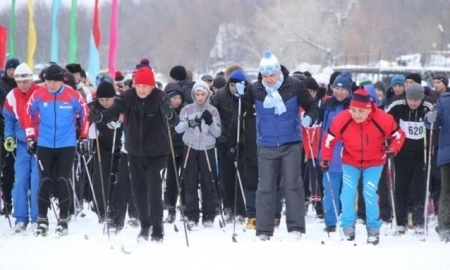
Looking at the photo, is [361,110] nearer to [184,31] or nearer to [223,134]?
[223,134]

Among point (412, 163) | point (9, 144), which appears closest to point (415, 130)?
point (412, 163)

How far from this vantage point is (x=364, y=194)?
347 inches

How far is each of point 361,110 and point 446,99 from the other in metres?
1.17

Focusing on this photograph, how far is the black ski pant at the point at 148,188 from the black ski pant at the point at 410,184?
9.61ft

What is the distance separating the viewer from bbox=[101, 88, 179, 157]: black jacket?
8555mm

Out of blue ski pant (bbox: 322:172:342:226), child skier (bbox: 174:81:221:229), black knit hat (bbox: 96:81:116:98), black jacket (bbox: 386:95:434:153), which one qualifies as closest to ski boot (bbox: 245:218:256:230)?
child skier (bbox: 174:81:221:229)

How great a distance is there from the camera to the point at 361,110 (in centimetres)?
873

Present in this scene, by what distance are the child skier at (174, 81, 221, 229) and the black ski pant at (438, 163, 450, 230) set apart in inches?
106

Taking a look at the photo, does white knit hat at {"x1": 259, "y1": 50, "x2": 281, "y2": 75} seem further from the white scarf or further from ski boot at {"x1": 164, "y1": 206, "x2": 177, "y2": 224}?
ski boot at {"x1": 164, "y1": 206, "x2": 177, "y2": 224}

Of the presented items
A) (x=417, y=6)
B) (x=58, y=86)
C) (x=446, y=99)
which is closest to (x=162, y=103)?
(x=58, y=86)

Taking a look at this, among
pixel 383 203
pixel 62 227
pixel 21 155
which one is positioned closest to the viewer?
pixel 62 227

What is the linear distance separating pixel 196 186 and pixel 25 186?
6.46 feet

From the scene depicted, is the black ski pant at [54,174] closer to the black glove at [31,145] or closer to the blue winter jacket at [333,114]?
the black glove at [31,145]

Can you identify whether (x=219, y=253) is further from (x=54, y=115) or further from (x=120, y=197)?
(x=54, y=115)
